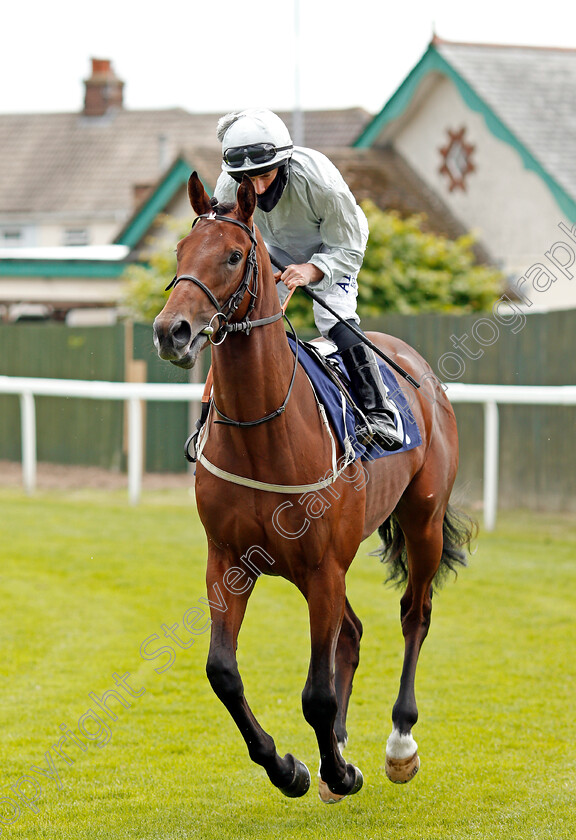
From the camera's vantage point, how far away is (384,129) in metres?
17.1

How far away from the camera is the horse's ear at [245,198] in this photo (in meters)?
3.46

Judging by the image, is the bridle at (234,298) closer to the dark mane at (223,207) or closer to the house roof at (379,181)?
the dark mane at (223,207)

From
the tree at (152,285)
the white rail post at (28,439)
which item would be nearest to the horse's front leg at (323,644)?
the white rail post at (28,439)

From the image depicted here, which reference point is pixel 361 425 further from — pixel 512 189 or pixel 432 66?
pixel 432 66

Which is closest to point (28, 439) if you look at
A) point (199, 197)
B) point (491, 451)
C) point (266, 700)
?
point (491, 451)

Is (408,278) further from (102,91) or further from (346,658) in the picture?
(102,91)

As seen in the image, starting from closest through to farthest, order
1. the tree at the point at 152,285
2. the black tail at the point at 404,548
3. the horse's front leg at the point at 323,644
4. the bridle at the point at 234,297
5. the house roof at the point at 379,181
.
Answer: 1. the bridle at the point at 234,297
2. the horse's front leg at the point at 323,644
3. the black tail at the point at 404,548
4. the tree at the point at 152,285
5. the house roof at the point at 379,181

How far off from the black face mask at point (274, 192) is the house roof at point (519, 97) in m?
10.5

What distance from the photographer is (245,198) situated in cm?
347

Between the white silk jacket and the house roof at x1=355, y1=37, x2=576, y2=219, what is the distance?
10.3 m

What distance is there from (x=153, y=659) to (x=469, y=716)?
6.12 ft

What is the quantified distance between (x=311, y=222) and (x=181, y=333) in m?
1.21

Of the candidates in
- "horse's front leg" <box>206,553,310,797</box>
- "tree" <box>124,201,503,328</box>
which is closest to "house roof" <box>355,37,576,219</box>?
"tree" <box>124,201,503,328</box>

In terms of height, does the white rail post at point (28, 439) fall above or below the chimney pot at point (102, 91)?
below
